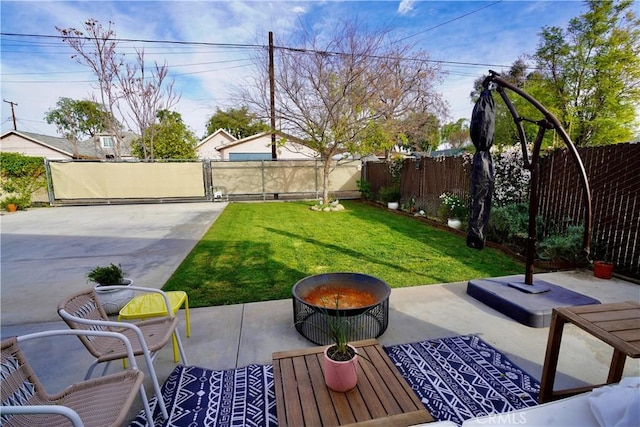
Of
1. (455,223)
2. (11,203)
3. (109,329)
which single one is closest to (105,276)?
(109,329)

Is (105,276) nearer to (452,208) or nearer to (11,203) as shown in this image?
(452,208)

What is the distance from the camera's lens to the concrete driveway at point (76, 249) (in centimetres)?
364

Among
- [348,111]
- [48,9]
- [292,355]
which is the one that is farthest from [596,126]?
[48,9]

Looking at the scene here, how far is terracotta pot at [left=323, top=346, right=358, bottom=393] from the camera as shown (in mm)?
1476

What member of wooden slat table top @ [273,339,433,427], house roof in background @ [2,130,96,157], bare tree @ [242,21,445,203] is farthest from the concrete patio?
house roof in background @ [2,130,96,157]

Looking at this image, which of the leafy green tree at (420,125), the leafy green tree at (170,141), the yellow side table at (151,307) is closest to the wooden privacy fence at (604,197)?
the yellow side table at (151,307)

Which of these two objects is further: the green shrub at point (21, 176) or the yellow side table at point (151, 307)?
the green shrub at point (21, 176)

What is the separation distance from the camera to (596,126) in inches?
573

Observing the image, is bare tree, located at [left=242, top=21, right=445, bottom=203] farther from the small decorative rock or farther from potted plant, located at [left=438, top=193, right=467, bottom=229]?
potted plant, located at [left=438, top=193, right=467, bottom=229]

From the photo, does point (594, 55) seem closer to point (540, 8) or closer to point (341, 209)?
point (540, 8)

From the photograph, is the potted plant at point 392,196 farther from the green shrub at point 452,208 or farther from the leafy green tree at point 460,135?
the leafy green tree at point 460,135

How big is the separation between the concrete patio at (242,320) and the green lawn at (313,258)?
1.06 feet

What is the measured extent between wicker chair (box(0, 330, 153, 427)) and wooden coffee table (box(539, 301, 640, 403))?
2.30m

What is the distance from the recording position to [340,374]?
58.2 inches
